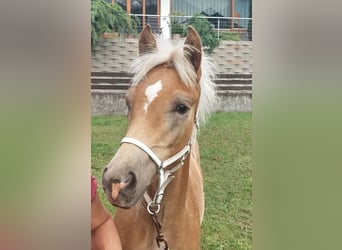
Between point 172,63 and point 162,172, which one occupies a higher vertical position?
point 172,63

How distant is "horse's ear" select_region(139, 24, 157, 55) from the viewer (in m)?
1.79

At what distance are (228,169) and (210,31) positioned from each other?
0.56 meters

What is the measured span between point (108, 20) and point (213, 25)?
16.4 inches

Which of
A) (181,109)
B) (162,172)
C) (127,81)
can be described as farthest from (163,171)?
(127,81)

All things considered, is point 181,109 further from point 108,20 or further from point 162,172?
point 108,20

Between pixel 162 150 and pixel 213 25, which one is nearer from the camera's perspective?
pixel 162 150

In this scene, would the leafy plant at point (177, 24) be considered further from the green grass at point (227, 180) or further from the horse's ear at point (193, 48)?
the green grass at point (227, 180)

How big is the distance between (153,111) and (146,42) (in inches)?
10.9

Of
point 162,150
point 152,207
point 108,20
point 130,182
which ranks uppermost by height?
point 108,20

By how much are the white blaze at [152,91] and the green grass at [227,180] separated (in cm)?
25

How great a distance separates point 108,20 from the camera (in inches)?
70.1
